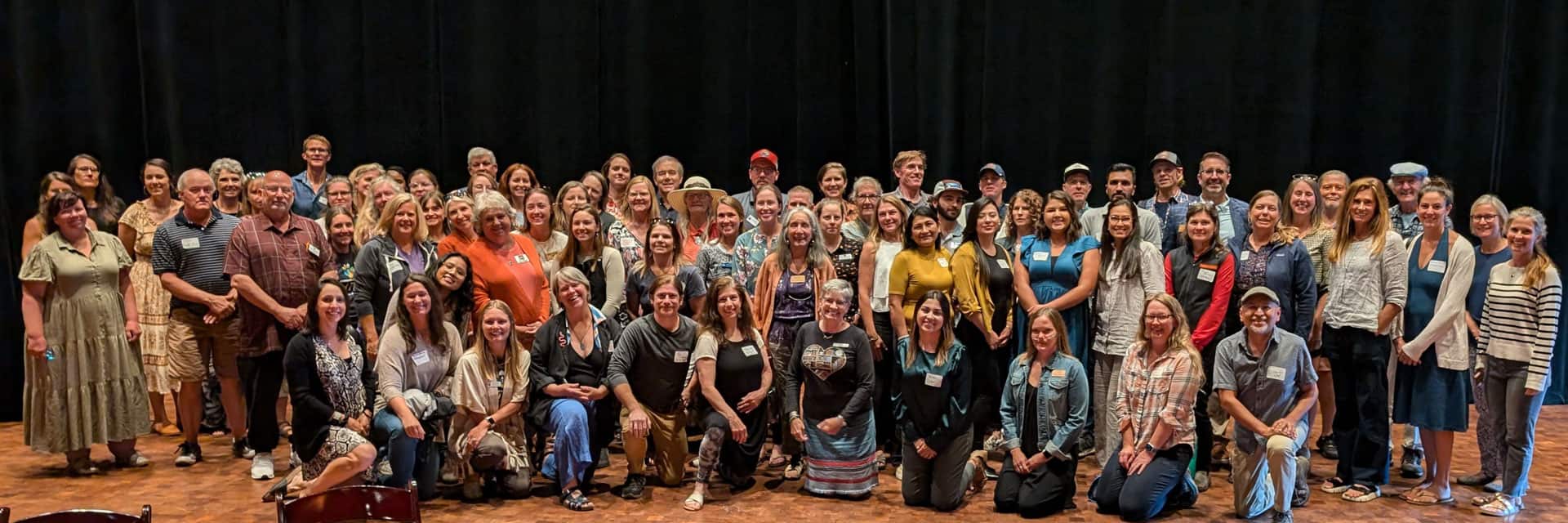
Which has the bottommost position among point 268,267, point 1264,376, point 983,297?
point 1264,376

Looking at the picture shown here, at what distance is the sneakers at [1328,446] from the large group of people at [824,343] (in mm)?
17

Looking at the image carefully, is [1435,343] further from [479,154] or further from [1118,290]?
[479,154]

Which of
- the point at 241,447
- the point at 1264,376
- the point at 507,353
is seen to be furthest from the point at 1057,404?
the point at 241,447

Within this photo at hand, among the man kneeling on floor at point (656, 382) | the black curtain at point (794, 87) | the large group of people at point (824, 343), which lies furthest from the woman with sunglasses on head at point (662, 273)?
the black curtain at point (794, 87)

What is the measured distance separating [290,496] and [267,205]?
1337mm

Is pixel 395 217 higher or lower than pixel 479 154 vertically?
lower

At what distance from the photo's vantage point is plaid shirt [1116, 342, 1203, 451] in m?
4.43

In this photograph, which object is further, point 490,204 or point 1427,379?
point 490,204

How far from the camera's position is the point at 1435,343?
4719 mm

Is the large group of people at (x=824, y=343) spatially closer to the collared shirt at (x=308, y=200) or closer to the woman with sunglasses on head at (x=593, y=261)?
the woman with sunglasses on head at (x=593, y=261)

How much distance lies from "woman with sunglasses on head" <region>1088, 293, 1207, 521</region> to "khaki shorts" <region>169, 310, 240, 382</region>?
12.9 feet

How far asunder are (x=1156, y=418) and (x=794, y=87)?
392cm

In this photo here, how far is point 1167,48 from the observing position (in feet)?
23.8

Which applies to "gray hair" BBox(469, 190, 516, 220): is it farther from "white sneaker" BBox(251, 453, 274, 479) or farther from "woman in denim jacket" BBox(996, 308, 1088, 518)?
"woman in denim jacket" BBox(996, 308, 1088, 518)
